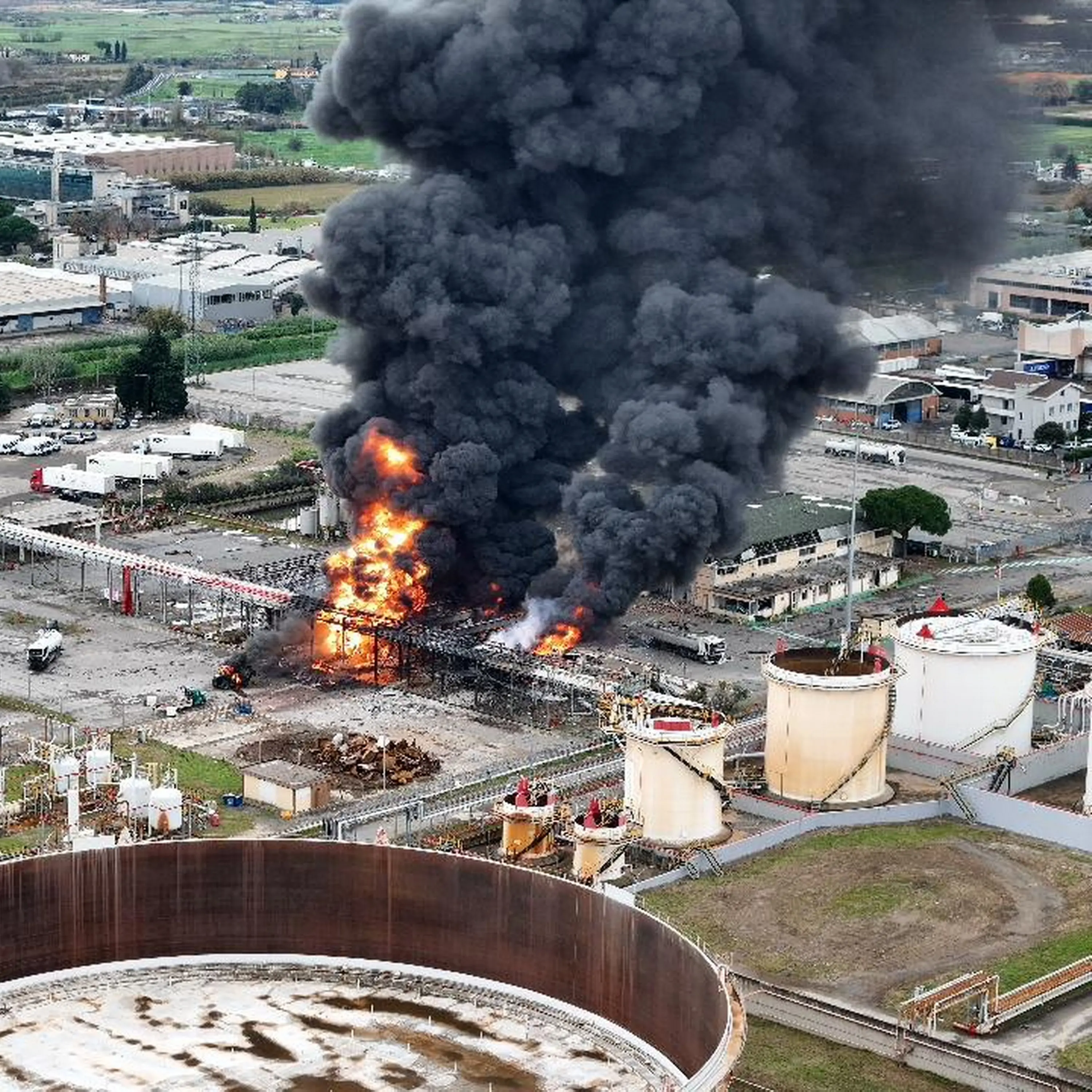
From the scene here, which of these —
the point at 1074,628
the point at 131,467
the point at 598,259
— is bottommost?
the point at 131,467

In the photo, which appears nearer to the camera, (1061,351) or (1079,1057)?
(1079,1057)

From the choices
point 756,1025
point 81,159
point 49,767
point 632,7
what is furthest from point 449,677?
point 81,159

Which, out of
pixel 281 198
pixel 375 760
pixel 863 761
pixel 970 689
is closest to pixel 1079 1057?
pixel 863 761

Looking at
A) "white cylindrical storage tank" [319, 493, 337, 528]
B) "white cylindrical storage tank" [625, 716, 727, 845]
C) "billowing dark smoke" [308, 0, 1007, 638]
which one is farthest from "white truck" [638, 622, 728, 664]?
"white cylindrical storage tank" [625, 716, 727, 845]

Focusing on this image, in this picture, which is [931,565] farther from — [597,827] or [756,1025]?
[756,1025]

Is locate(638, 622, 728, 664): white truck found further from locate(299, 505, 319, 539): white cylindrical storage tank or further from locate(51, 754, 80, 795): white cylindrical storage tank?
locate(51, 754, 80, 795): white cylindrical storage tank

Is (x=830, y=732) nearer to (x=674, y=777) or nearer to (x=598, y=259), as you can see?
(x=674, y=777)

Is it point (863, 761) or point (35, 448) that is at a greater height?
point (863, 761)
